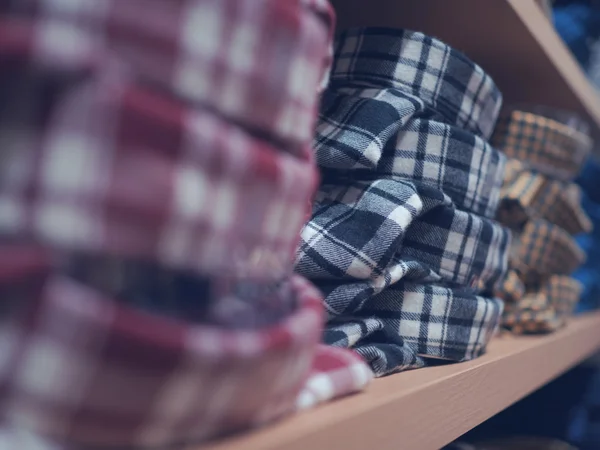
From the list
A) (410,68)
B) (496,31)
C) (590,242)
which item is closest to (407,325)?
(410,68)

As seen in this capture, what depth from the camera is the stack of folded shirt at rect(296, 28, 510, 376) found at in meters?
0.34

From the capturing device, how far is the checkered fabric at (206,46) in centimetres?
17

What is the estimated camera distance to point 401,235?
339 mm

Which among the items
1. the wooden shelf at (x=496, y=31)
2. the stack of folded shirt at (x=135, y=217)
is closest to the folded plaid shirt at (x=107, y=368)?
the stack of folded shirt at (x=135, y=217)

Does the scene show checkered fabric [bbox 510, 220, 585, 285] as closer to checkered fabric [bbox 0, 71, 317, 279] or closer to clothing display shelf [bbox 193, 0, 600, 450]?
clothing display shelf [bbox 193, 0, 600, 450]

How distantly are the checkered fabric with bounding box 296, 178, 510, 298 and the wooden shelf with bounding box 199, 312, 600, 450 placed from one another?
56 millimetres

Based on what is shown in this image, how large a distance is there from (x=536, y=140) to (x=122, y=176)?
1.66ft

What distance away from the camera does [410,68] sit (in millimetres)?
384

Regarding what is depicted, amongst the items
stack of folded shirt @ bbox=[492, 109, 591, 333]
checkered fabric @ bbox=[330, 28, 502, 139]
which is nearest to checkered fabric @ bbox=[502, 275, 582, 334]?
stack of folded shirt @ bbox=[492, 109, 591, 333]

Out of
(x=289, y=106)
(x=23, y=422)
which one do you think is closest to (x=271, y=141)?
(x=289, y=106)

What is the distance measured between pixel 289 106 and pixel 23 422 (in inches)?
5.0

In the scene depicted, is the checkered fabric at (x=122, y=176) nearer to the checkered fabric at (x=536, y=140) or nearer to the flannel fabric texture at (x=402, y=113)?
the flannel fabric texture at (x=402, y=113)

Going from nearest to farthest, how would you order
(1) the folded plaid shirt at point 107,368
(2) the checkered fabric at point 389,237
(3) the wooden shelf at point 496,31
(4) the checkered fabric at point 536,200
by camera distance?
(1) the folded plaid shirt at point 107,368 → (2) the checkered fabric at point 389,237 → (3) the wooden shelf at point 496,31 → (4) the checkered fabric at point 536,200

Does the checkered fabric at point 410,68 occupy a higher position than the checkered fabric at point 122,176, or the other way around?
the checkered fabric at point 410,68
